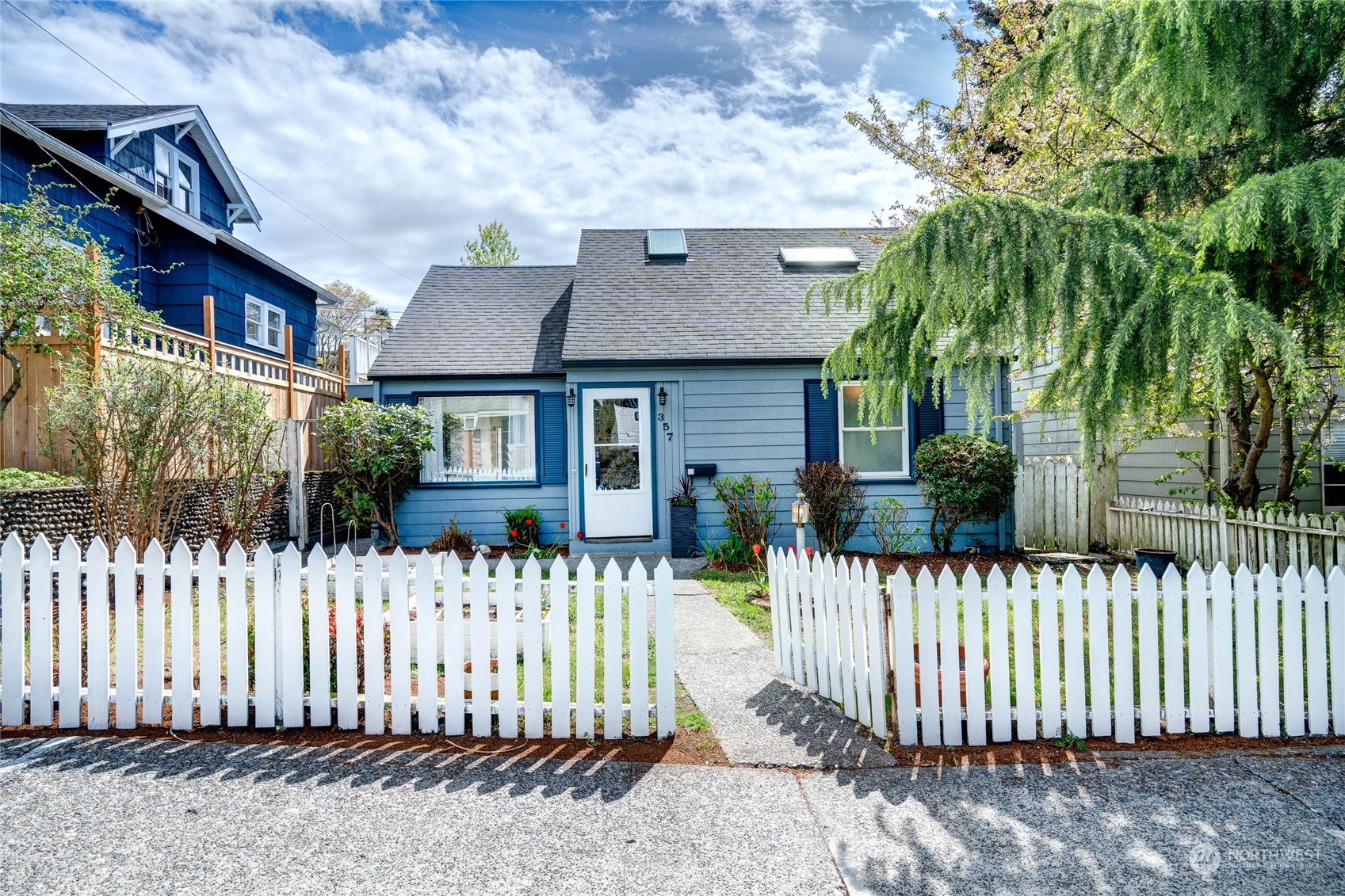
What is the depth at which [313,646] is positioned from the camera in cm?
374

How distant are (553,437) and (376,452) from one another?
2524 millimetres

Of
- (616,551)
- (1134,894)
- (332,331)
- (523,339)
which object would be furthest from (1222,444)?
(332,331)

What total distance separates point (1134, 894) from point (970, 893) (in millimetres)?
552

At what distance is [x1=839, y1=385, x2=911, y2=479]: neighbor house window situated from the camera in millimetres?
10234

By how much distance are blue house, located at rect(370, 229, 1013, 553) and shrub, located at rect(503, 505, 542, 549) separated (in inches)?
7.0

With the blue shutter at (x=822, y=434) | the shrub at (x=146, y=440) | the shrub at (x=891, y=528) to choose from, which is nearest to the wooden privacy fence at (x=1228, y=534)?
the shrub at (x=891, y=528)

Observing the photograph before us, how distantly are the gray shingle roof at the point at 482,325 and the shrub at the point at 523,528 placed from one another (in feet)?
7.00

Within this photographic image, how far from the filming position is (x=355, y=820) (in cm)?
286

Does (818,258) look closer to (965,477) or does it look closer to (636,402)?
(636,402)

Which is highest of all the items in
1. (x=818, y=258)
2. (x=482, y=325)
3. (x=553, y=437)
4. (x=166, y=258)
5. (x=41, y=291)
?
(x=166, y=258)

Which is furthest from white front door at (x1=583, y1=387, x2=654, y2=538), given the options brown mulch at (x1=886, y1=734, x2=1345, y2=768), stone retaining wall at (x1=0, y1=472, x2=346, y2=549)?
brown mulch at (x1=886, y1=734, x2=1345, y2=768)

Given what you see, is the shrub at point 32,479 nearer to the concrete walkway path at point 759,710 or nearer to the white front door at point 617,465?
the white front door at point 617,465

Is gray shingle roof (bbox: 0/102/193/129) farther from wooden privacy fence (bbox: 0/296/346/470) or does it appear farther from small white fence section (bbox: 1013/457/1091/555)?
small white fence section (bbox: 1013/457/1091/555)

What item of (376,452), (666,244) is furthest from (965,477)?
(376,452)
